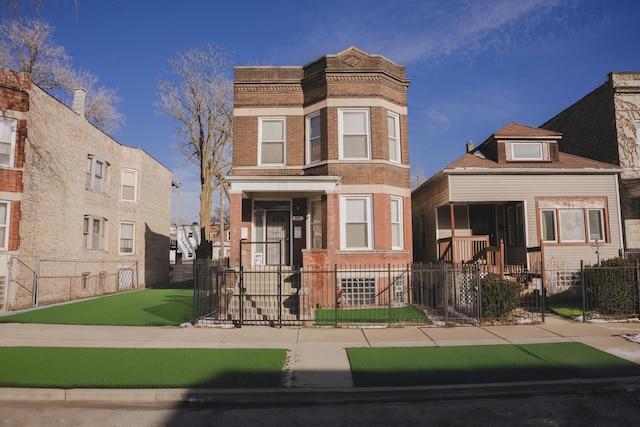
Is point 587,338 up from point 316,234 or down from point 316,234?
down

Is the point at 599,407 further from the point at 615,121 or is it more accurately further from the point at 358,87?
the point at 615,121

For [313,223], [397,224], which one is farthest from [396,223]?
[313,223]

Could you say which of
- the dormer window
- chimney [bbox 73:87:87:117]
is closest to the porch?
the dormer window

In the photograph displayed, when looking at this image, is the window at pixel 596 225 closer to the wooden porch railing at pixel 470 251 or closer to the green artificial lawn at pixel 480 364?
the wooden porch railing at pixel 470 251

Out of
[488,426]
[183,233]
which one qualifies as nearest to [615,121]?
[488,426]

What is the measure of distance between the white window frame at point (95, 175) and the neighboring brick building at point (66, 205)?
5cm

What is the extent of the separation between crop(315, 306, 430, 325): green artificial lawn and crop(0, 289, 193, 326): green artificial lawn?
4.08 m

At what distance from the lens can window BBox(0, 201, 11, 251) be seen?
14859 mm

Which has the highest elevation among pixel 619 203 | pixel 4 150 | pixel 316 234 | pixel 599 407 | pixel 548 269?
pixel 4 150

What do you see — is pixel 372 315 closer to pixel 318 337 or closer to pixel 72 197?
pixel 318 337

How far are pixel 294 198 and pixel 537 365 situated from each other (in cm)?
1072

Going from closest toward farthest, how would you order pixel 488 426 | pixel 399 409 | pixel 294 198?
pixel 488 426 → pixel 399 409 → pixel 294 198

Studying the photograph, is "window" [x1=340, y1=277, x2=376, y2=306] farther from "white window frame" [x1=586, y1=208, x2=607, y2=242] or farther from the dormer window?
"white window frame" [x1=586, y1=208, x2=607, y2=242]

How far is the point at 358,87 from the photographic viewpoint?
16.2 metres
